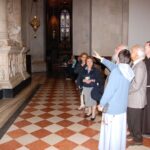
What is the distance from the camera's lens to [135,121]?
13.3 feet

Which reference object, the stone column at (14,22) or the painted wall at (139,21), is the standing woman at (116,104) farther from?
the painted wall at (139,21)

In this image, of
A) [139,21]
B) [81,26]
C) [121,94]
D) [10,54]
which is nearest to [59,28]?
[81,26]

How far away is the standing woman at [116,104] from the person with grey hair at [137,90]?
673mm

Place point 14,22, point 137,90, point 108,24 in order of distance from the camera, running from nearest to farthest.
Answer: point 137,90
point 14,22
point 108,24

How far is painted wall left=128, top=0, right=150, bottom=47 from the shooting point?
10.1 metres

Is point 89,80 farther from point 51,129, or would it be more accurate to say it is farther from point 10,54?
point 10,54

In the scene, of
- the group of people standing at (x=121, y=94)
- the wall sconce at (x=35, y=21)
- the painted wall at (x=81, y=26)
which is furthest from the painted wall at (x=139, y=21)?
the wall sconce at (x=35, y=21)

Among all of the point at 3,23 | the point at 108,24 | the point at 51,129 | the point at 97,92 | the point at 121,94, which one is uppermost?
the point at 108,24

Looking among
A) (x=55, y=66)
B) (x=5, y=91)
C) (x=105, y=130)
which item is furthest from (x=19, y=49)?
(x=55, y=66)

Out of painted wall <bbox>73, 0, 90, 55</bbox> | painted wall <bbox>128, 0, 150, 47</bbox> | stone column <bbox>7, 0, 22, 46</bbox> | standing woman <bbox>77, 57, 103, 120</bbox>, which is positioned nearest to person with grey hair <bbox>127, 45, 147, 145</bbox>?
standing woman <bbox>77, 57, 103, 120</bbox>

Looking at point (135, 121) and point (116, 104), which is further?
point (135, 121)

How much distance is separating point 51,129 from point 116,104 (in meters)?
2.19

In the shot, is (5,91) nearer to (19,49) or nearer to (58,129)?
(19,49)

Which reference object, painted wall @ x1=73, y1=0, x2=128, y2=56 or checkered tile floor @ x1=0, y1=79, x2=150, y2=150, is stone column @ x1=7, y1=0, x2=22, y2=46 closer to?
checkered tile floor @ x1=0, y1=79, x2=150, y2=150
